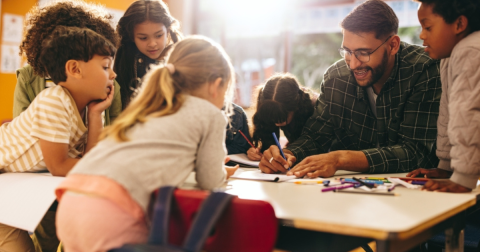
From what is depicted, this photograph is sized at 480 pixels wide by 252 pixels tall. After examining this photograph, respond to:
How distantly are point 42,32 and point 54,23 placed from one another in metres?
0.07

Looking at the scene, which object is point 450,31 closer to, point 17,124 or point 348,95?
point 348,95

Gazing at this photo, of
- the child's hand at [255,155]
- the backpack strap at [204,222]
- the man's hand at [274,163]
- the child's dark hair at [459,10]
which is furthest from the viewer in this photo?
the child's hand at [255,155]

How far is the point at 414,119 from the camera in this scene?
1.78m

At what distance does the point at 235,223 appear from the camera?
859 millimetres

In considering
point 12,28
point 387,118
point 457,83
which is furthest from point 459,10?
point 12,28

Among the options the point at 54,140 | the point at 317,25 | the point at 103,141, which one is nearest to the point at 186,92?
the point at 103,141

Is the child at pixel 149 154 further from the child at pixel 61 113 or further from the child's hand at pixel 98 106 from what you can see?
the child's hand at pixel 98 106

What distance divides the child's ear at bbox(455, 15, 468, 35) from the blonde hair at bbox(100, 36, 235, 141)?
79 centimetres

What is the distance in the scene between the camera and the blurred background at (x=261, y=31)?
4129 millimetres

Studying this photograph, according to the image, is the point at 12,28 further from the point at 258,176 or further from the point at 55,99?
the point at 258,176

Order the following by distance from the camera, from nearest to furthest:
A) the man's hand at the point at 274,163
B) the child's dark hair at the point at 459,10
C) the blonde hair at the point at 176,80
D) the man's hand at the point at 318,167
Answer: the blonde hair at the point at 176,80 < the child's dark hair at the point at 459,10 < the man's hand at the point at 318,167 < the man's hand at the point at 274,163

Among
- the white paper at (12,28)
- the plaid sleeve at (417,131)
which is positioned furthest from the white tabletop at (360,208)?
the white paper at (12,28)

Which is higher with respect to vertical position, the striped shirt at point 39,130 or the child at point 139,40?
the child at point 139,40

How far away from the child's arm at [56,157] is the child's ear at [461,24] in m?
1.41
